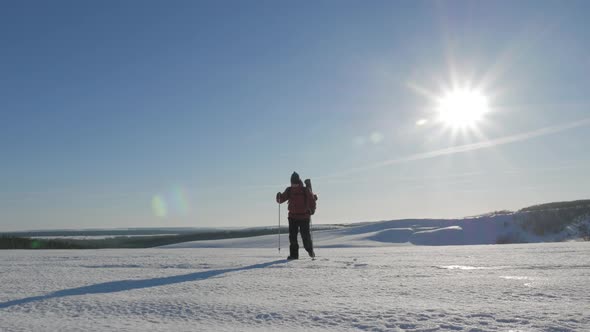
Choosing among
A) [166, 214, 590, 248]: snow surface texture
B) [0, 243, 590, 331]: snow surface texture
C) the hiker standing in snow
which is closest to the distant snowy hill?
[166, 214, 590, 248]: snow surface texture

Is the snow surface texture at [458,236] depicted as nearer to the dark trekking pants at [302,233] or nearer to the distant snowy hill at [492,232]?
the distant snowy hill at [492,232]

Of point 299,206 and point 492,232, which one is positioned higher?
point 299,206

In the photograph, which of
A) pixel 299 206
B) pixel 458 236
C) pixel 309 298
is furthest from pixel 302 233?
pixel 458 236

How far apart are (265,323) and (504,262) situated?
377 centimetres

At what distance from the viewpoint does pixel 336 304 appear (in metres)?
2.87

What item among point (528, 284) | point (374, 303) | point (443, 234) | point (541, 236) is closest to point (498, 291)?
point (528, 284)

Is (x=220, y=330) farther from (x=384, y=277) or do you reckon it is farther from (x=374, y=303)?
(x=384, y=277)

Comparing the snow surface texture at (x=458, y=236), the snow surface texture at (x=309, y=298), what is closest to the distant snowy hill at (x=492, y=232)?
the snow surface texture at (x=458, y=236)

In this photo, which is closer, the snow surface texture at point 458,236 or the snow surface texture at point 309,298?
the snow surface texture at point 309,298

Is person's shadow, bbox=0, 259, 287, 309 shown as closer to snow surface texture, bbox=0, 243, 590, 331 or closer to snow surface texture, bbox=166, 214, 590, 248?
snow surface texture, bbox=0, 243, 590, 331

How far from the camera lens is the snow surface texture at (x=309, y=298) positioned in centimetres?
242

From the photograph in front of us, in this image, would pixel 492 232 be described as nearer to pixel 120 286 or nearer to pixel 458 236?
pixel 458 236

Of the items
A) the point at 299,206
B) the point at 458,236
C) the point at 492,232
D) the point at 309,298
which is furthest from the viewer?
the point at 492,232

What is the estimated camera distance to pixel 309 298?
10.2 feet
